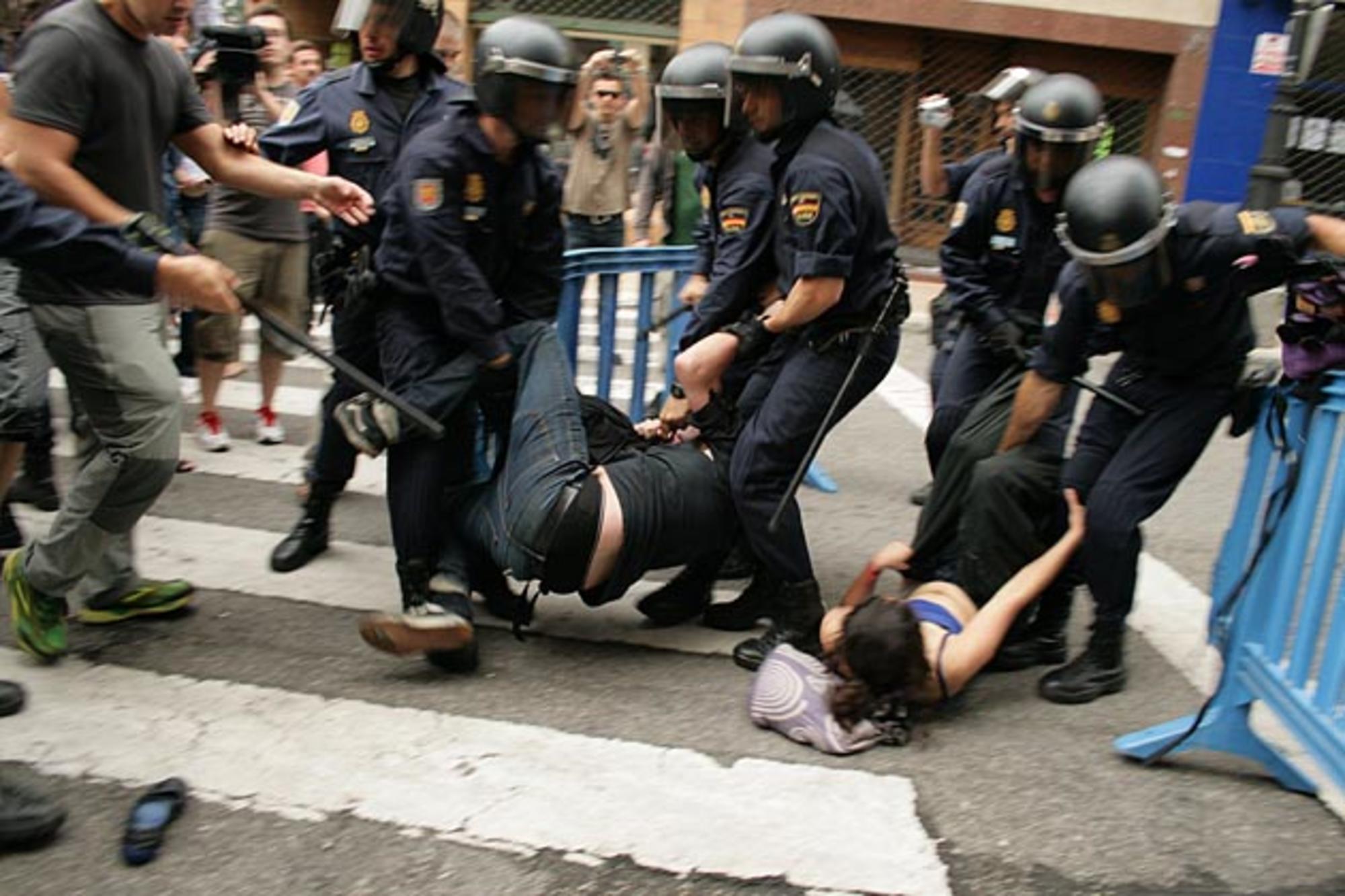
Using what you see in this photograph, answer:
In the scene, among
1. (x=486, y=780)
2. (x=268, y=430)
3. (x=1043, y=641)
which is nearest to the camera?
(x=486, y=780)

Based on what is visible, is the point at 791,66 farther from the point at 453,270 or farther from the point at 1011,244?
the point at 1011,244

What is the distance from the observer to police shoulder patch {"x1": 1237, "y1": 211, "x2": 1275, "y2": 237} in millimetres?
3316

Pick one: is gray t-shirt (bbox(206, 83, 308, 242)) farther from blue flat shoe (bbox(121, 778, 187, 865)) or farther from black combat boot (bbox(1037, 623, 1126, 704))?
black combat boot (bbox(1037, 623, 1126, 704))

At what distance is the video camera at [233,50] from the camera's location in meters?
4.88

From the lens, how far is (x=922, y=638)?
11.5 ft

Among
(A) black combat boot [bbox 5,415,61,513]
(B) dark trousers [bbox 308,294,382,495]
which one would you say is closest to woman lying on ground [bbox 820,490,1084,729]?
(B) dark trousers [bbox 308,294,382,495]

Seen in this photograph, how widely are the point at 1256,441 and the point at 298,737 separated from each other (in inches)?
110

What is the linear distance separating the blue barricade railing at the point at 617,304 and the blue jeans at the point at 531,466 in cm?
89

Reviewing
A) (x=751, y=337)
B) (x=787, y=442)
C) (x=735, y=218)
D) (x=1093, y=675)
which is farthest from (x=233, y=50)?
(x=1093, y=675)

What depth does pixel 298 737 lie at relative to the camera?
3.31m

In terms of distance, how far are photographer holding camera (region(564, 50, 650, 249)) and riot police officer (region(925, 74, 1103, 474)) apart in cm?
364

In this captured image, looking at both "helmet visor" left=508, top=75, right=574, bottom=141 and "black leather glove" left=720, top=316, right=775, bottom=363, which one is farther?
"black leather glove" left=720, top=316, right=775, bottom=363

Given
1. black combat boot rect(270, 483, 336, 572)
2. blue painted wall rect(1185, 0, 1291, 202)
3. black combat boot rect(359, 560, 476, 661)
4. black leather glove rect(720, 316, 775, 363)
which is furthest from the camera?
blue painted wall rect(1185, 0, 1291, 202)

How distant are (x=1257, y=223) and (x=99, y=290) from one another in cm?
324
